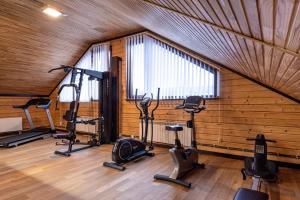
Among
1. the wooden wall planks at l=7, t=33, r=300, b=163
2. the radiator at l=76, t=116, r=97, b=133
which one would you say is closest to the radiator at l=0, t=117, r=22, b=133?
the radiator at l=76, t=116, r=97, b=133

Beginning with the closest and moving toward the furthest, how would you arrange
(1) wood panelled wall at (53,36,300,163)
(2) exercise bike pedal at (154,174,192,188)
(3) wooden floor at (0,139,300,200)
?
(3) wooden floor at (0,139,300,200) → (2) exercise bike pedal at (154,174,192,188) → (1) wood panelled wall at (53,36,300,163)

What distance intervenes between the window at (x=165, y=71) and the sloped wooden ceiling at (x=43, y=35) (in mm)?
573

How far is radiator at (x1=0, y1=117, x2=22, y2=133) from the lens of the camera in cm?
584

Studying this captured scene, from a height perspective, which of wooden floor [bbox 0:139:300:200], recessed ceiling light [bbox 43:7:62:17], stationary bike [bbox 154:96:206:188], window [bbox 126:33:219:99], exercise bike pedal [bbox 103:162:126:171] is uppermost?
recessed ceiling light [bbox 43:7:62:17]

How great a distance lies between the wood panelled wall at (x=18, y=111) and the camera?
602 cm

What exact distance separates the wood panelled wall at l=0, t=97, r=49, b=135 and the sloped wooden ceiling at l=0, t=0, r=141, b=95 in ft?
0.84

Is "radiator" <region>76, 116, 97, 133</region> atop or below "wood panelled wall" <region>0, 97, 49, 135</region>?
below

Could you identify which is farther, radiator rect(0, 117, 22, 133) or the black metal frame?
radiator rect(0, 117, 22, 133)

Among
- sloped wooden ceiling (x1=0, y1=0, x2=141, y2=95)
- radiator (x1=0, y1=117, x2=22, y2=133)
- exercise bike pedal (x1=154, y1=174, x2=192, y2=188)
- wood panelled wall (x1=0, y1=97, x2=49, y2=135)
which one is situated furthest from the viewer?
wood panelled wall (x1=0, y1=97, x2=49, y2=135)

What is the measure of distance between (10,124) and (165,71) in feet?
16.2

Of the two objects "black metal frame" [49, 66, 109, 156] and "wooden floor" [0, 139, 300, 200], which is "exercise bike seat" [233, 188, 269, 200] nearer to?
"wooden floor" [0, 139, 300, 200]

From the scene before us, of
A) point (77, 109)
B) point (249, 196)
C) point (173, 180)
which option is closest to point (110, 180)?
point (173, 180)

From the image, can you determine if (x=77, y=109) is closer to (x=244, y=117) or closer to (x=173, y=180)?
(x=173, y=180)

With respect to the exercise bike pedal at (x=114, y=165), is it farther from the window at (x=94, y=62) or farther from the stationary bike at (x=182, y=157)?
the window at (x=94, y=62)
